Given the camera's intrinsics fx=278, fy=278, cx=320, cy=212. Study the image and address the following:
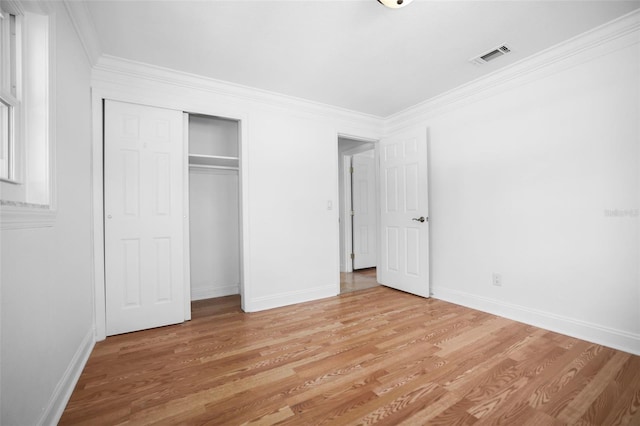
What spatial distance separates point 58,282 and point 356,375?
186 centimetres

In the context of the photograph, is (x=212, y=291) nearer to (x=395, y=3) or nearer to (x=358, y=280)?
(x=358, y=280)

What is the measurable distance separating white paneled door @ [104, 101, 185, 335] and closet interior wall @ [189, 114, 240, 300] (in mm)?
666

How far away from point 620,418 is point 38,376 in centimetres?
287

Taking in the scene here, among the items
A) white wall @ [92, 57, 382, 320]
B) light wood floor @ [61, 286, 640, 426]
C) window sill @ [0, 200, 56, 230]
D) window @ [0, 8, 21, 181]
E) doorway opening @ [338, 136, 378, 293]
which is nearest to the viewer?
window sill @ [0, 200, 56, 230]

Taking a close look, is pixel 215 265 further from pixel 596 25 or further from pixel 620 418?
pixel 596 25

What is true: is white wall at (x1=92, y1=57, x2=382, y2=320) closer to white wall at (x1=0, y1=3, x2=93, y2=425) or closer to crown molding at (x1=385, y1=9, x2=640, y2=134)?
white wall at (x1=0, y1=3, x2=93, y2=425)

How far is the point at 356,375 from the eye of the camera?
183 cm

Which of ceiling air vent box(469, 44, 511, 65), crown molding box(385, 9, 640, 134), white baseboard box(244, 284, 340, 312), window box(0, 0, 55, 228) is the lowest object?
white baseboard box(244, 284, 340, 312)

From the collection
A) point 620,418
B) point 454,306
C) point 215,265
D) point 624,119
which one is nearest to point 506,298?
point 454,306

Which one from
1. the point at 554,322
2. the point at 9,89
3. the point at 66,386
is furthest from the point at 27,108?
the point at 554,322

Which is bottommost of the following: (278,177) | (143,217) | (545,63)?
(143,217)

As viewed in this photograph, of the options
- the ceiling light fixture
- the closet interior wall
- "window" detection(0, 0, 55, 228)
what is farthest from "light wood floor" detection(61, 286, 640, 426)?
the ceiling light fixture

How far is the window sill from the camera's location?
1050 millimetres

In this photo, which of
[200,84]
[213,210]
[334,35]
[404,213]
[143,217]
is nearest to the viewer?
[334,35]
